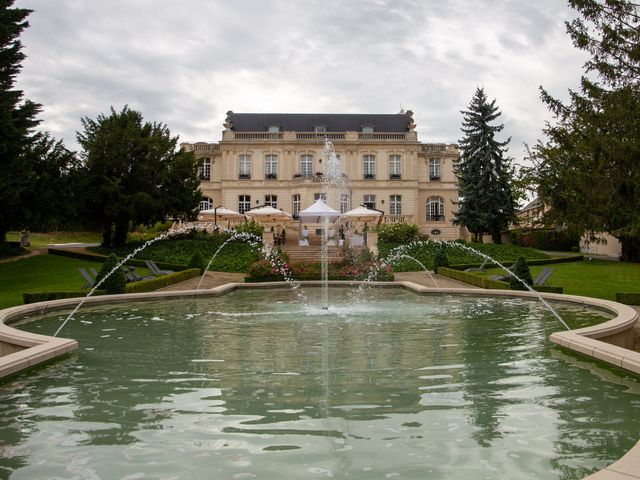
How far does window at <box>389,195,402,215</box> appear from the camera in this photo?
52.7 m

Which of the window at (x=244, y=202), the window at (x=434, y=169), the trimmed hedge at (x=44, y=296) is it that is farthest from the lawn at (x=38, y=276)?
the window at (x=434, y=169)

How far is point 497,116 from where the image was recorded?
40.3m

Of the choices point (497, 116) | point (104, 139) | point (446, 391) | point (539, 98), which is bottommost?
point (446, 391)

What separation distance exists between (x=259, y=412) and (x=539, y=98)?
47.9 ft

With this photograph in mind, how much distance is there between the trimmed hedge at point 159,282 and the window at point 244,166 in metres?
28.8

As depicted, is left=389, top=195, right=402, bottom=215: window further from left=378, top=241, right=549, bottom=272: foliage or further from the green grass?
the green grass

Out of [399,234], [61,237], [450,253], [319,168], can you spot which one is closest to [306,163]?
[319,168]

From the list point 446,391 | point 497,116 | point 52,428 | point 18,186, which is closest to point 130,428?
point 52,428

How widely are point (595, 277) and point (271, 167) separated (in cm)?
3448

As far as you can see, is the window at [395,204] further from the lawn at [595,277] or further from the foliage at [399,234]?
the lawn at [595,277]

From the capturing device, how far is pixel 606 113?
591 inches

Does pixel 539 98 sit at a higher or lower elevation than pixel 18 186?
higher

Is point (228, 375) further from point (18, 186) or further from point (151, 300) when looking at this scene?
point (18, 186)

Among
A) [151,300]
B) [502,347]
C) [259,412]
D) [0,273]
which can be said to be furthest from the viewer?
[0,273]
